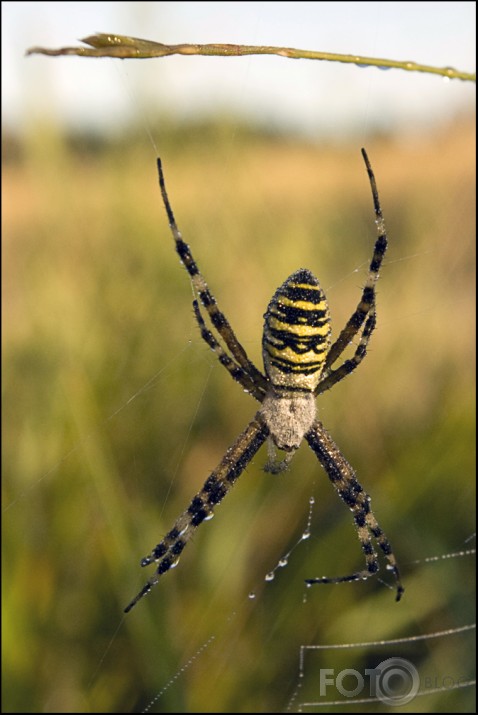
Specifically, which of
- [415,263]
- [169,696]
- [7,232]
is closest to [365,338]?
[169,696]

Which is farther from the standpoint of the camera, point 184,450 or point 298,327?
point 184,450

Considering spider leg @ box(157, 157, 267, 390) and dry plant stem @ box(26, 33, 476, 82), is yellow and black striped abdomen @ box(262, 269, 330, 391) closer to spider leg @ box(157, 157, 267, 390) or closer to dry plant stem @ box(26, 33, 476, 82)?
spider leg @ box(157, 157, 267, 390)

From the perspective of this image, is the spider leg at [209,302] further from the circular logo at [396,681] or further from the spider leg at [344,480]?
the circular logo at [396,681]

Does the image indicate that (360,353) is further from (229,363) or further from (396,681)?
(396,681)

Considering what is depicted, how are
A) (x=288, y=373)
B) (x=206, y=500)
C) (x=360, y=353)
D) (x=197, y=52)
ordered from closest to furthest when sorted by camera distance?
(x=197, y=52), (x=288, y=373), (x=360, y=353), (x=206, y=500)

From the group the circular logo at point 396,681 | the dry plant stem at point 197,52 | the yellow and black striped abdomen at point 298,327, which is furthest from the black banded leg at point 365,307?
the circular logo at point 396,681

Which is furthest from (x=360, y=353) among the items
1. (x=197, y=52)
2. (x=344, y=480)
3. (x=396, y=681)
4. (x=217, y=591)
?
(x=396, y=681)
